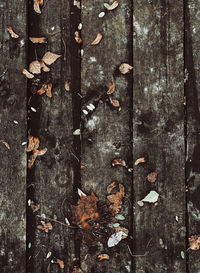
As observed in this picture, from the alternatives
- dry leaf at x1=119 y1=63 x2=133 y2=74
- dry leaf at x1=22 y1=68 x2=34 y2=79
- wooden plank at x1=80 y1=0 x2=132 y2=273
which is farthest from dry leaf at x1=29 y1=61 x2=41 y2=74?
dry leaf at x1=119 y1=63 x2=133 y2=74

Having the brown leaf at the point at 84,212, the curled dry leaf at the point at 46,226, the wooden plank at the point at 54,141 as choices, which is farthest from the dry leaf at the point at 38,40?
the curled dry leaf at the point at 46,226

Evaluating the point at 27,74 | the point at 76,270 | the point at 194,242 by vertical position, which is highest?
the point at 27,74

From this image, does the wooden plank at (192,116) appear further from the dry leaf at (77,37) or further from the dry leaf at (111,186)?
the dry leaf at (77,37)

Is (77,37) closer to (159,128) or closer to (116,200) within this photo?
(159,128)

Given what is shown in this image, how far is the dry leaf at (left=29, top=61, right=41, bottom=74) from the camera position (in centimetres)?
138

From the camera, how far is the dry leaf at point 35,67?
1378 millimetres

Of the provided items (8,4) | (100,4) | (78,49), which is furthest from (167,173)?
(8,4)

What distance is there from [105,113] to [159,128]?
0.28m

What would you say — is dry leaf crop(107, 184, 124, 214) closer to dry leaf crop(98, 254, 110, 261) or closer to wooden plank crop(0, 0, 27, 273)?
dry leaf crop(98, 254, 110, 261)

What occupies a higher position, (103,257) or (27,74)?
(27,74)

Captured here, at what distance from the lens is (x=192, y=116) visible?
4.46ft

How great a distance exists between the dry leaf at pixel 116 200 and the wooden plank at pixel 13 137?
439mm

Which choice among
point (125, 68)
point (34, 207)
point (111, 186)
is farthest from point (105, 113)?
point (34, 207)

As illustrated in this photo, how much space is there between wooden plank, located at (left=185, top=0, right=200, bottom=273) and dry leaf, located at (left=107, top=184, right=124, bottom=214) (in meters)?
0.33
